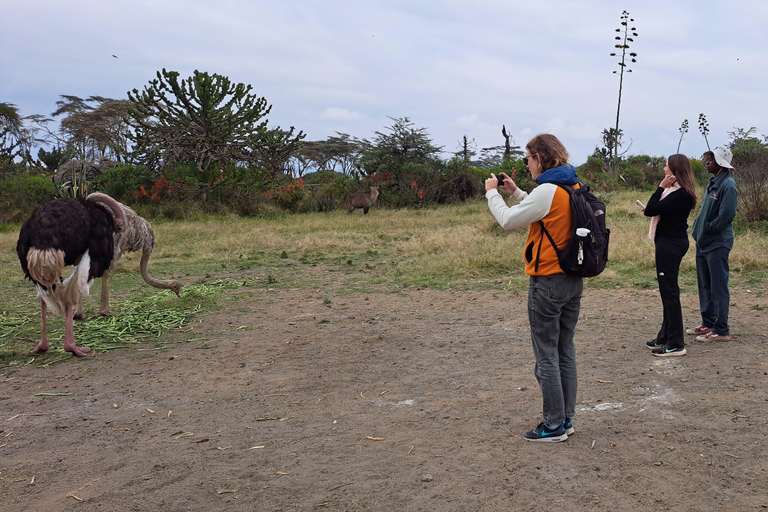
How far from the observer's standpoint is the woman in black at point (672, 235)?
5316mm

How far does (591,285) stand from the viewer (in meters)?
8.54

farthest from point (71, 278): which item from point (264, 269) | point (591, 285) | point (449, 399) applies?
point (591, 285)

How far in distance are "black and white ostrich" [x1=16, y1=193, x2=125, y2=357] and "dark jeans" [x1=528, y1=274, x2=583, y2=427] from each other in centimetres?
404

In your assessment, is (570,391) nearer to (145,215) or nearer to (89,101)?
(145,215)

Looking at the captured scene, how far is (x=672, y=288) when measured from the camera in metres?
5.41

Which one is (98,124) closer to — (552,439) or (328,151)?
(328,151)

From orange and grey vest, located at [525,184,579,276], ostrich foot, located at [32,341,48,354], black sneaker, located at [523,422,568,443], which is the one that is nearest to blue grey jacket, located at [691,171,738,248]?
orange and grey vest, located at [525,184,579,276]

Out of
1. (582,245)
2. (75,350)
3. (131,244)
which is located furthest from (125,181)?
(582,245)

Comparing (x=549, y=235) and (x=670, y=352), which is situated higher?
(x=549, y=235)

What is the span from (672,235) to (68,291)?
508 centimetres

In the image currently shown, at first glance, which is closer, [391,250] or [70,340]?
[70,340]

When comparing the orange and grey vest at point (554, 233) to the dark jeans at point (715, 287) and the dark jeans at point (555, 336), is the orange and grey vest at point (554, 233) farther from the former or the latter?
the dark jeans at point (715, 287)

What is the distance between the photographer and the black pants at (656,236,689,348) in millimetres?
5387

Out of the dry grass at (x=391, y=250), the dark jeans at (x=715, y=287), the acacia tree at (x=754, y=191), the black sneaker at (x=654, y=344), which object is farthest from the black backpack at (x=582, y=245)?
the acacia tree at (x=754, y=191)
